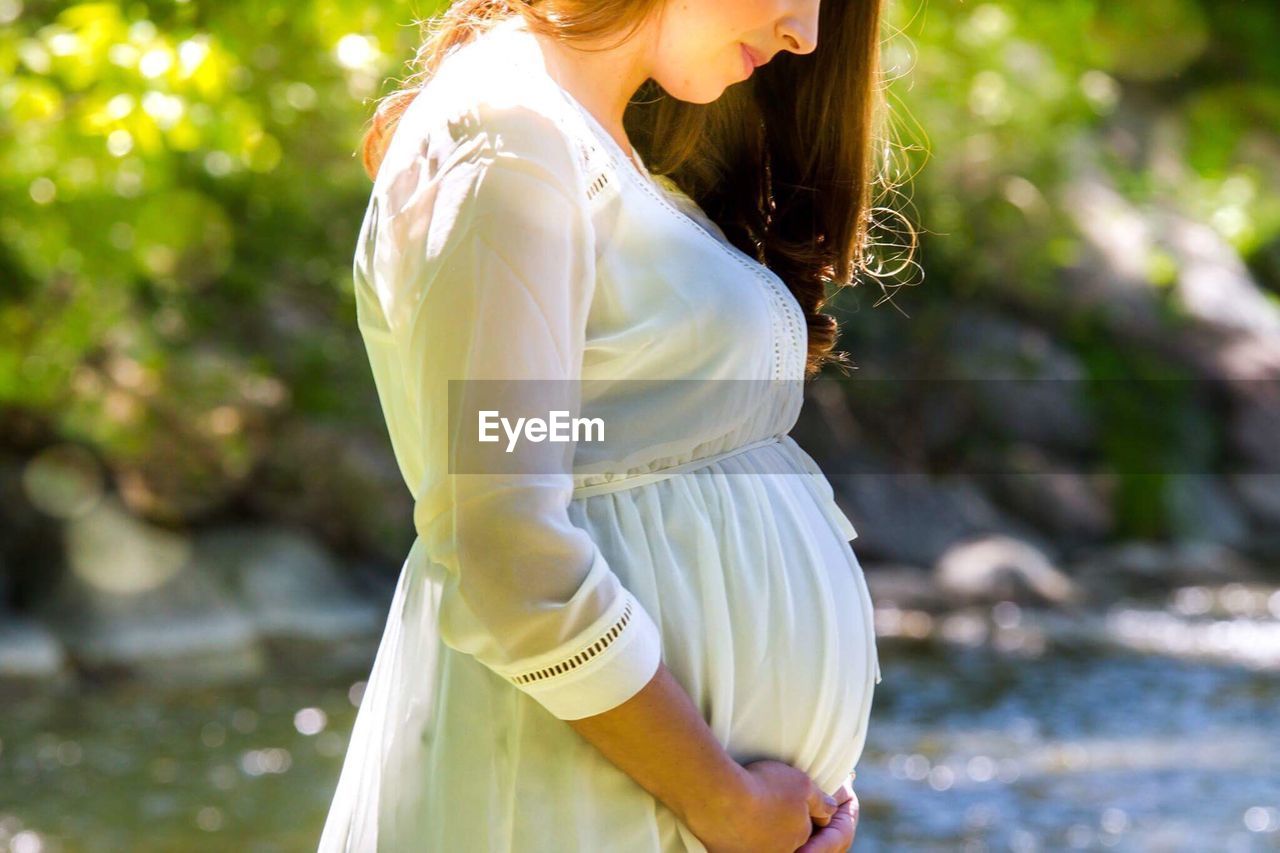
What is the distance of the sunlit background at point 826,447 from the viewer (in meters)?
6.35

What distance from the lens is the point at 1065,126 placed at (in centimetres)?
1330

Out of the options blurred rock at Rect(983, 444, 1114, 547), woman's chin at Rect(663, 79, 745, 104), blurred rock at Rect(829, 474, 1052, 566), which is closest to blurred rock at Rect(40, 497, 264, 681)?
blurred rock at Rect(829, 474, 1052, 566)

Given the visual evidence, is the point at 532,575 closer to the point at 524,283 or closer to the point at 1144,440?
the point at 524,283

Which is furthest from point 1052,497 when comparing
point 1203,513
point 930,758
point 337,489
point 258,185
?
point 258,185

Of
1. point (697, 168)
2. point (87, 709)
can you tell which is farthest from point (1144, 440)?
point (697, 168)

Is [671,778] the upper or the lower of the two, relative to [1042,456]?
upper

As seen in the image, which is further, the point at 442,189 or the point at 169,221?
the point at 169,221

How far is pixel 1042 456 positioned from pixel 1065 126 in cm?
273

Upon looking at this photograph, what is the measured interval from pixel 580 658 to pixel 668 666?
0.50 ft

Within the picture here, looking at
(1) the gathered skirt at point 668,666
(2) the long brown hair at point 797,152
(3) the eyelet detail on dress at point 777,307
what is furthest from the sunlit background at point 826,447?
(1) the gathered skirt at point 668,666

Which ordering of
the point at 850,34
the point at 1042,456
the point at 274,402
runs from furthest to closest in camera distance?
the point at 1042,456, the point at 274,402, the point at 850,34

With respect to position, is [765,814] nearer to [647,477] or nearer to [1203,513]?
[647,477]

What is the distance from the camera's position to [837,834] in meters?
1.59

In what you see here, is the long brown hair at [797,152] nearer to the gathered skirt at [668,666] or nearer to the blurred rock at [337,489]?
the gathered skirt at [668,666]
